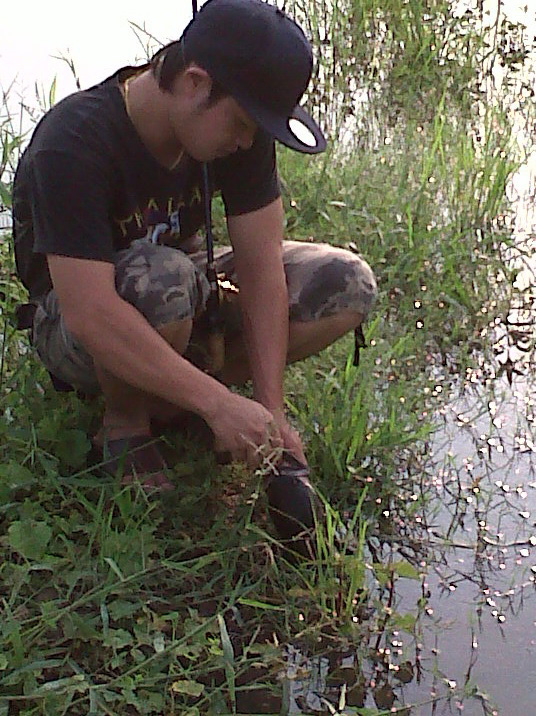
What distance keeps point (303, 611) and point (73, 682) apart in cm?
46

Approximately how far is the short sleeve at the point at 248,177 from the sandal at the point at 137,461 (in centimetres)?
52

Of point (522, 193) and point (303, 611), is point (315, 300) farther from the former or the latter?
point (522, 193)

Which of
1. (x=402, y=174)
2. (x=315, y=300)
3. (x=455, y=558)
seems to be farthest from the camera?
(x=402, y=174)

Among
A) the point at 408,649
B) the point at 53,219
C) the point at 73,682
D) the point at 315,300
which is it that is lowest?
the point at 408,649

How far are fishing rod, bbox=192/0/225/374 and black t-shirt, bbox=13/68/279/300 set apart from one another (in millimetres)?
56

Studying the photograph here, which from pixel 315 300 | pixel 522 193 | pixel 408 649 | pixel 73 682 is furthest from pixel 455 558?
pixel 522 193

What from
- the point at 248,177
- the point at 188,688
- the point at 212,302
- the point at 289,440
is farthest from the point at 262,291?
the point at 188,688

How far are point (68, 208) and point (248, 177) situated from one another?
0.43 meters

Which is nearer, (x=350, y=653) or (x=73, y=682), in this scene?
(x=73, y=682)

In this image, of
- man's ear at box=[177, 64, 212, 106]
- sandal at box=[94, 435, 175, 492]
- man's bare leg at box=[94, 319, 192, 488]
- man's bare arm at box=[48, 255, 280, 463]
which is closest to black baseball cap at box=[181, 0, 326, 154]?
man's ear at box=[177, 64, 212, 106]

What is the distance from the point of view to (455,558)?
88.4 inches

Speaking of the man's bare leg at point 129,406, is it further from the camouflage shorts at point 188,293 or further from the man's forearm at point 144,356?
the man's forearm at point 144,356

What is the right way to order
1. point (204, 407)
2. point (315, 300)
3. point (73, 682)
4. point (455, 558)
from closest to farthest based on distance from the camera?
1. point (73, 682)
2. point (204, 407)
3. point (455, 558)
4. point (315, 300)

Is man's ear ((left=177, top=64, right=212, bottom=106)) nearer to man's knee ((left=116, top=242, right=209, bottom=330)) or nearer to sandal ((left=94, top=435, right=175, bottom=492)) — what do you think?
man's knee ((left=116, top=242, right=209, bottom=330))
